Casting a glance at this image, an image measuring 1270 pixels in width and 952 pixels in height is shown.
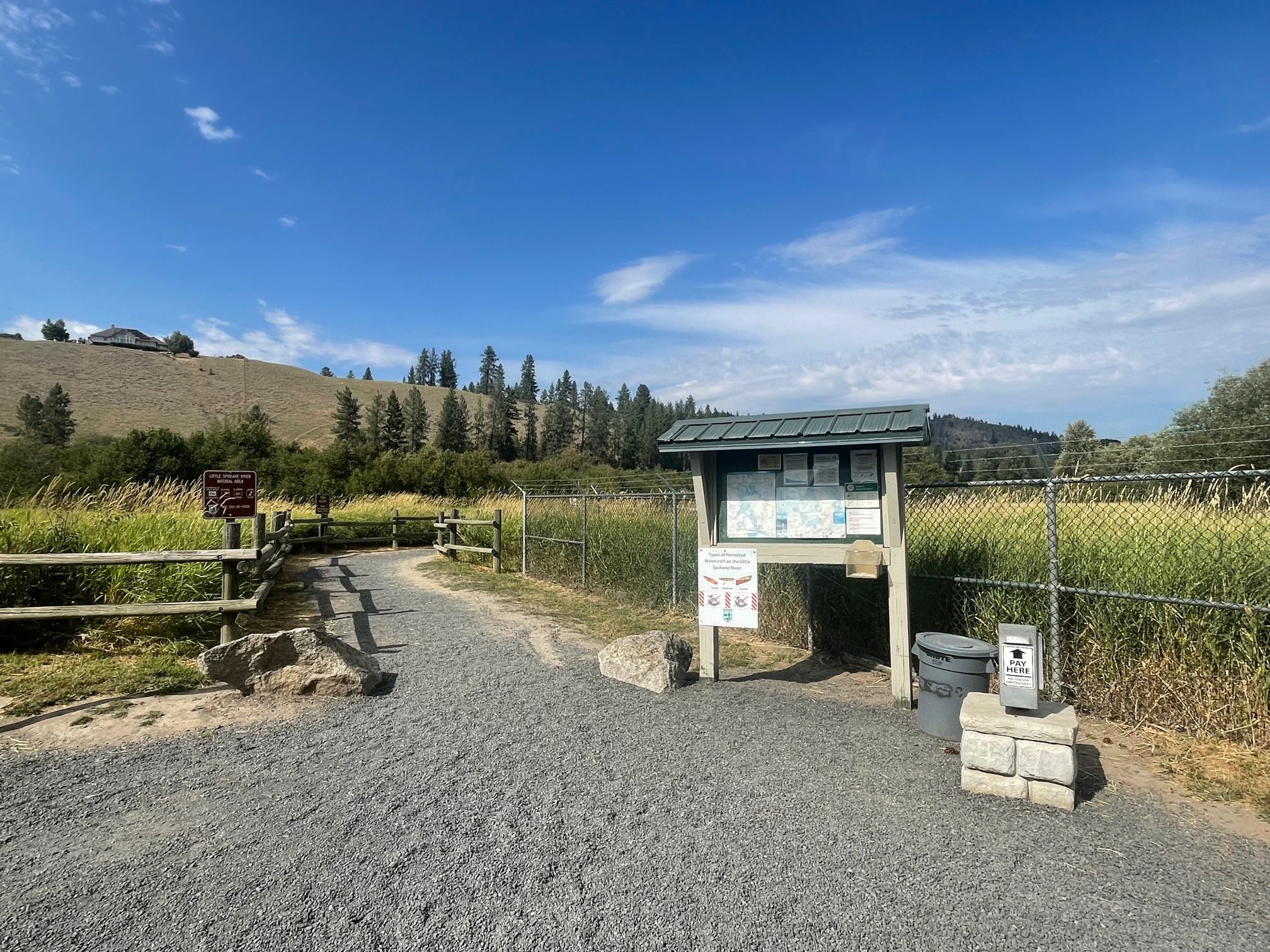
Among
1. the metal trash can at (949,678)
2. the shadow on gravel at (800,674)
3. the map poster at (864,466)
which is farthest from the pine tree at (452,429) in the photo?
the metal trash can at (949,678)

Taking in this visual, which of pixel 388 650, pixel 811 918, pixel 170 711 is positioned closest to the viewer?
pixel 811 918

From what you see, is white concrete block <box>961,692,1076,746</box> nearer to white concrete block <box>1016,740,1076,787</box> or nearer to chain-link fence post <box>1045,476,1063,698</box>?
white concrete block <box>1016,740,1076,787</box>

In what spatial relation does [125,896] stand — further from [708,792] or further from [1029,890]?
[1029,890]

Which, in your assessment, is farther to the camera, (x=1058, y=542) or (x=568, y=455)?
(x=568, y=455)

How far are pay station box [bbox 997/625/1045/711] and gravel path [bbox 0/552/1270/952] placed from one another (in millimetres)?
538

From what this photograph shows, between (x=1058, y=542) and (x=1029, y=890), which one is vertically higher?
(x=1058, y=542)

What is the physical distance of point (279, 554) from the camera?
12344mm

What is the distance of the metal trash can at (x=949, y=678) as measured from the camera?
4324 millimetres

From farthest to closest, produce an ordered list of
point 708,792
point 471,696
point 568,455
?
point 568,455, point 471,696, point 708,792

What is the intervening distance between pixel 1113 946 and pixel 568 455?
78118mm

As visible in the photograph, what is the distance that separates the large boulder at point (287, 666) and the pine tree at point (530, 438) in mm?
81355

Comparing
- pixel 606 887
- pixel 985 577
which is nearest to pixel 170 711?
pixel 606 887

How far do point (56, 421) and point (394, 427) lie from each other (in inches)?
1113

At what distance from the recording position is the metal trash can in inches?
170
